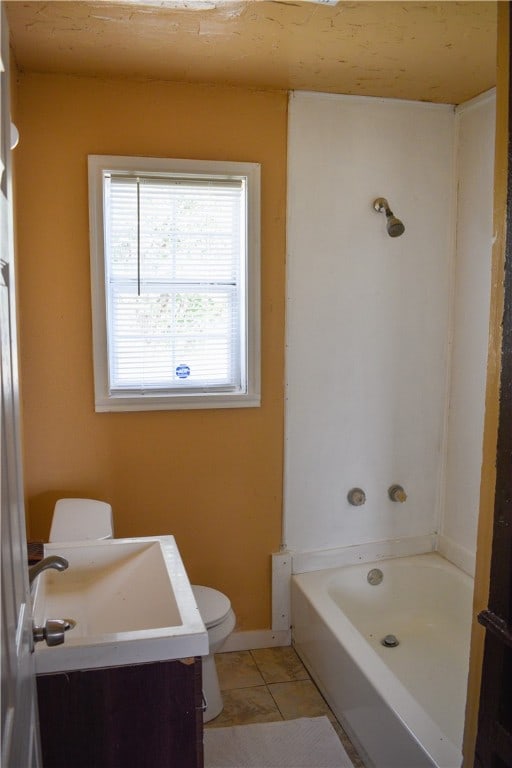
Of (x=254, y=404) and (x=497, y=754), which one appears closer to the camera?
(x=497, y=754)

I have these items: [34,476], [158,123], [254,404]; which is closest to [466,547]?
[254,404]

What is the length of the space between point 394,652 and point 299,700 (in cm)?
48

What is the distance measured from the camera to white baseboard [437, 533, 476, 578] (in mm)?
2852

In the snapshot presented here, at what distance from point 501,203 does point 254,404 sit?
165cm

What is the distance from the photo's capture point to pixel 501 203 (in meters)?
1.29

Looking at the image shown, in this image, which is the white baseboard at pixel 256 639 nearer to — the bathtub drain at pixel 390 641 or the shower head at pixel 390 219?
the bathtub drain at pixel 390 641

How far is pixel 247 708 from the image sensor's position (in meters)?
2.49

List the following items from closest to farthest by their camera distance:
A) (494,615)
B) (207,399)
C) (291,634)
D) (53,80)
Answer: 1. (494,615)
2. (53,80)
3. (207,399)
4. (291,634)

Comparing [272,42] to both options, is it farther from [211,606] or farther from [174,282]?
[211,606]

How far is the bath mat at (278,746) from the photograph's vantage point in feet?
7.19

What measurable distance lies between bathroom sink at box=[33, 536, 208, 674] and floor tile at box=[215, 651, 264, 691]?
0.95m

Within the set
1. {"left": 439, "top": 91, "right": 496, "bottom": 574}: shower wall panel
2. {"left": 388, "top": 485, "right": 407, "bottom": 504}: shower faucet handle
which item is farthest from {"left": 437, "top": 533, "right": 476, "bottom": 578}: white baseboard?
{"left": 388, "top": 485, "right": 407, "bottom": 504}: shower faucet handle

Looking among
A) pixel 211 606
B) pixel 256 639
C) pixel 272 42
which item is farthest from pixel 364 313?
pixel 256 639

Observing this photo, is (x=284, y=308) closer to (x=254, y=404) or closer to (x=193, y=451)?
(x=254, y=404)
